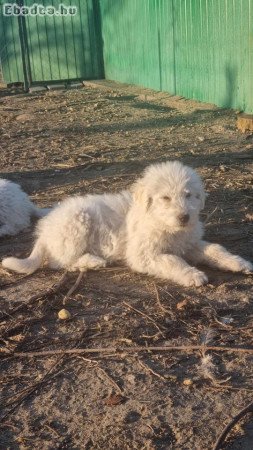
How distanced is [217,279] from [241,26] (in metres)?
8.24

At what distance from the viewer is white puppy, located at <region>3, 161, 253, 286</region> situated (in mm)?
4969

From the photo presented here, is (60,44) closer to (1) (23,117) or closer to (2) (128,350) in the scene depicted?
(1) (23,117)

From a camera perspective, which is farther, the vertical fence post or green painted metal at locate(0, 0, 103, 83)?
green painted metal at locate(0, 0, 103, 83)

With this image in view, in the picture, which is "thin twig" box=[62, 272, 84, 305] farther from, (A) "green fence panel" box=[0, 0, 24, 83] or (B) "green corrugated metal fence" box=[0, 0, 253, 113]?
(A) "green fence panel" box=[0, 0, 24, 83]

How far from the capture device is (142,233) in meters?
5.23

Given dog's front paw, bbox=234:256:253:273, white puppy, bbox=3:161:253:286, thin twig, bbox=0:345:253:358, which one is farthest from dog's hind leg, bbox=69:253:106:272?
thin twig, bbox=0:345:253:358

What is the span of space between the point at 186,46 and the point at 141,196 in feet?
33.2

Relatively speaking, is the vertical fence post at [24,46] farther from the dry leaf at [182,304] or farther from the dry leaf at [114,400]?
the dry leaf at [114,400]

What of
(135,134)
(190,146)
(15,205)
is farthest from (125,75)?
(15,205)

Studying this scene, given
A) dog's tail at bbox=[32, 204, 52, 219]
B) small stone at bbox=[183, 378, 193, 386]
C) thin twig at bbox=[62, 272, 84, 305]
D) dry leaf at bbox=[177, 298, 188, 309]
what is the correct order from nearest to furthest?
small stone at bbox=[183, 378, 193, 386], dry leaf at bbox=[177, 298, 188, 309], thin twig at bbox=[62, 272, 84, 305], dog's tail at bbox=[32, 204, 52, 219]

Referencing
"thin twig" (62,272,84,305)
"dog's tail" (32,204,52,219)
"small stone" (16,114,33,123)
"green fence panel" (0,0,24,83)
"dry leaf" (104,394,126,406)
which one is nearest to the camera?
"dry leaf" (104,394,126,406)

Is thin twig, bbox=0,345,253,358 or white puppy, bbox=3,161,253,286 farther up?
white puppy, bbox=3,161,253,286

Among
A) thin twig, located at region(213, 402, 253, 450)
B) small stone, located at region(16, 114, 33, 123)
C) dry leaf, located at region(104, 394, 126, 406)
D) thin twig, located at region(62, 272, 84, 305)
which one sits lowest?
small stone, located at region(16, 114, 33, 123)

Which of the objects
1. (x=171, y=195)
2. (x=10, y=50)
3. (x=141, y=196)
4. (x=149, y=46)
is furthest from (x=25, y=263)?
(x=10, y=50)
